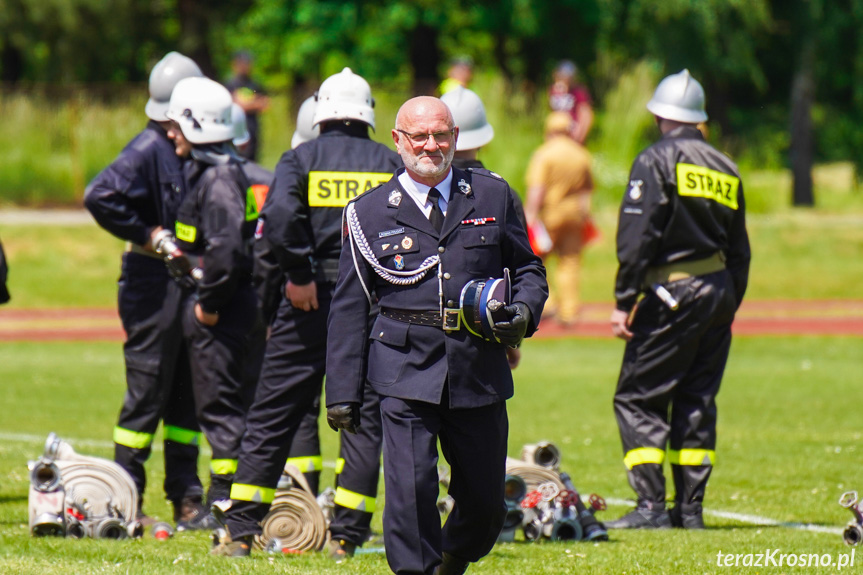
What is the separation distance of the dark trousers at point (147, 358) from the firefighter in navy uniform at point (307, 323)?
1142 mm

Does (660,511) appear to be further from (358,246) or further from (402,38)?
(402,38)

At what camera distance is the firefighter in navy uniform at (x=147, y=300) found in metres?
7.87

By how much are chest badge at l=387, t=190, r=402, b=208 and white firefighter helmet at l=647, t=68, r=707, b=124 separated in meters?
3.16

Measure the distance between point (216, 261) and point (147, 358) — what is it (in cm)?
104

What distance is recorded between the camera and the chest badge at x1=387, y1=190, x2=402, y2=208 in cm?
550

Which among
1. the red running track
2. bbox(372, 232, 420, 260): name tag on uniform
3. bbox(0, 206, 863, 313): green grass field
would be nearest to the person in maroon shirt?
bbox(0, 206, 863, 313): green grass field

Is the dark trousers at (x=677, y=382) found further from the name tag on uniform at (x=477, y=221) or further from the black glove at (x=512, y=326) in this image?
the black glove at (x=512, y=326)

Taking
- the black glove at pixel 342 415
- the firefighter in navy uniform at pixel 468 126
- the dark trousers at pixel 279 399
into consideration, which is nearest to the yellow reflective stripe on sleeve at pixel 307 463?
the dark trousers at pixel 279 399

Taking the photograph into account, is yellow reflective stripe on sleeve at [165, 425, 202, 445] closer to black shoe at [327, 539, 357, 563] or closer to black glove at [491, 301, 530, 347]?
black shoe at [327, 539, 357, 563]

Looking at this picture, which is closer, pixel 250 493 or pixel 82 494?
pixel 250 493

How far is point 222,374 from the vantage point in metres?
7.45

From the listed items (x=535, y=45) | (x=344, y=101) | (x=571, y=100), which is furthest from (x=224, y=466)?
(x=535, y=45)

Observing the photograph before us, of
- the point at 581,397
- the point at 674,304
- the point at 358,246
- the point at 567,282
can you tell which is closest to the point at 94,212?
the point at 358,246

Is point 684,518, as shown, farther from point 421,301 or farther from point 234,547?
point 421,301
